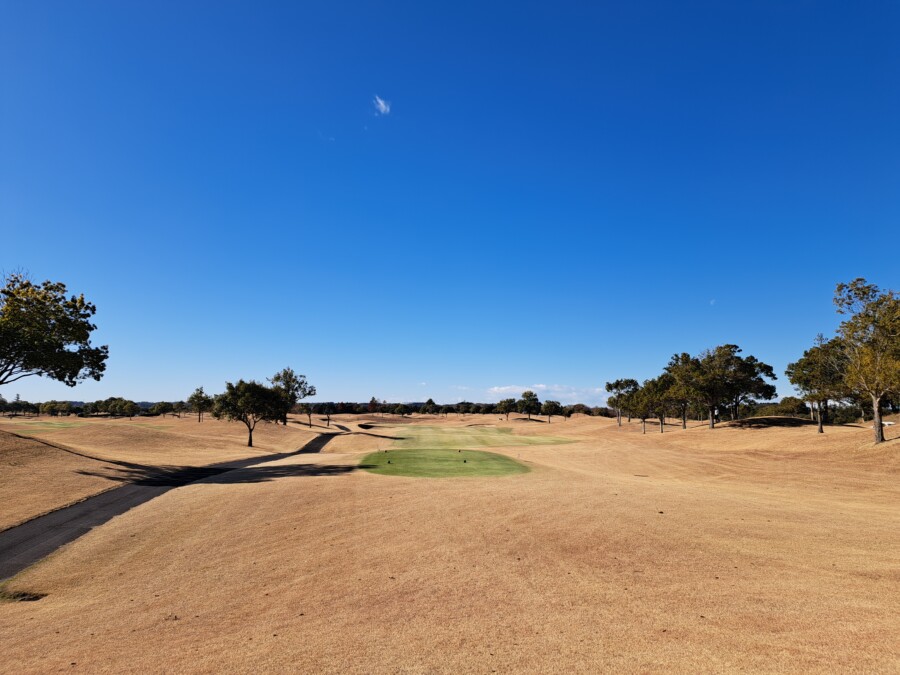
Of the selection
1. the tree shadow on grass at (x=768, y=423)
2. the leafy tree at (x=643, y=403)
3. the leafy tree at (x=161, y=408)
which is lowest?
the leafy tree at (x=161, y=408)

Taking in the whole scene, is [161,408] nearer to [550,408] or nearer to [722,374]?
[550,408]

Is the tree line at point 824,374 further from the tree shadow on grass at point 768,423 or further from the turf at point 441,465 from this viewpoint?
the turf at point 441,465

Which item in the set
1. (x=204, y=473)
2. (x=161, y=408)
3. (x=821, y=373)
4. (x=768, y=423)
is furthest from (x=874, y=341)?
(x=161, y=408)

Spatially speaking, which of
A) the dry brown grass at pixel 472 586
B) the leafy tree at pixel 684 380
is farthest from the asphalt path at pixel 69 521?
the leafy tree at pixel 684 380

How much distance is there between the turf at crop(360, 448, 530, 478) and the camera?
27281 mm

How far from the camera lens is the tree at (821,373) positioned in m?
45.1

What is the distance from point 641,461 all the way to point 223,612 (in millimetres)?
35017

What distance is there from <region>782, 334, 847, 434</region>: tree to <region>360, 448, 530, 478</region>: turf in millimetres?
35131

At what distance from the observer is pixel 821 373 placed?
49.5m

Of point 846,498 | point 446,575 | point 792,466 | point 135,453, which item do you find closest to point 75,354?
point 135,453

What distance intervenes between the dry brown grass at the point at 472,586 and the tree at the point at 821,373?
33.3m

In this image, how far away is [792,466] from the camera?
29844mm

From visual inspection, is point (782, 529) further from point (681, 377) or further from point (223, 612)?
point (681, 377)

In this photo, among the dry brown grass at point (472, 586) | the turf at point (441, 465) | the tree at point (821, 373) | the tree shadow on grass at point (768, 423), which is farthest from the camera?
the tree shadow on grass at point (768, 423)
